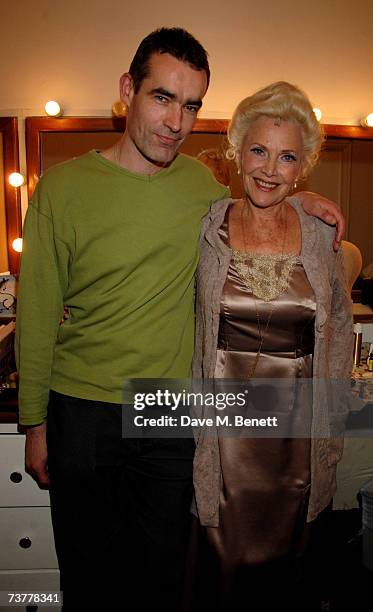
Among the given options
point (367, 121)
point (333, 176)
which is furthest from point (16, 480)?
point (367, 121)

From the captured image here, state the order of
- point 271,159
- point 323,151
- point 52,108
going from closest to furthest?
1. point 271,159
2. point 52,108
3. point 323,151

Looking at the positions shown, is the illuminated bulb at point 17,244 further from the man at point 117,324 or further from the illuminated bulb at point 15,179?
the man at point 117,324

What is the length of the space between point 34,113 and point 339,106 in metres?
1.24

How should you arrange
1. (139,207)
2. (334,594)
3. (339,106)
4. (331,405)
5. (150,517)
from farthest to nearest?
(339,106) < (334,594) < (331,405) < (150,517) < (139,207)

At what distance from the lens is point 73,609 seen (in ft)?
4.34

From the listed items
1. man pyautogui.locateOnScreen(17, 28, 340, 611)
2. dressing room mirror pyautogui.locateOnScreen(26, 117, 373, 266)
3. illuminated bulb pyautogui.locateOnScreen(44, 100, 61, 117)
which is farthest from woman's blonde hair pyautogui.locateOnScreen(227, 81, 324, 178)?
illuminated bulb pyautogui.locateOnScreen(44, 100, 61, 117)

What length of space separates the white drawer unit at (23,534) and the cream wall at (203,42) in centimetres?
139

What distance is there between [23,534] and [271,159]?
4.39 feet

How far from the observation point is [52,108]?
1.96 meters

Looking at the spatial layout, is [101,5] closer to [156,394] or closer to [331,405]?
[156,394]

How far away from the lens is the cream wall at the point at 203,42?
6.26ft

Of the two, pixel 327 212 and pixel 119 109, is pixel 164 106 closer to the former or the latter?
pixel 327 212

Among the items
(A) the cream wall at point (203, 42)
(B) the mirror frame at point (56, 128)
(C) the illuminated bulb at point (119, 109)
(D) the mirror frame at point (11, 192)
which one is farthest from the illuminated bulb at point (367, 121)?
(D) the mirror frame at point (11, 192)

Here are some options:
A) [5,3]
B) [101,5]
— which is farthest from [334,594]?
[5,3]
